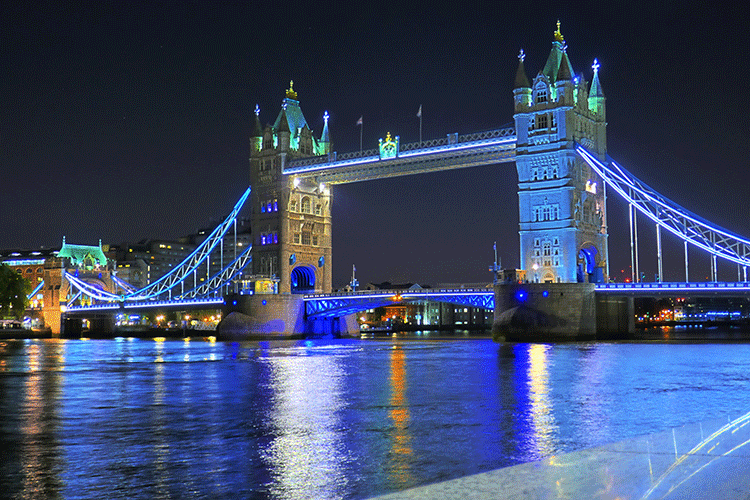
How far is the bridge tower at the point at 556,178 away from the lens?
57.7 meters

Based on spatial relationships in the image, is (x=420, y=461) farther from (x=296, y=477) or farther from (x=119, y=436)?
(x=119, y=436)

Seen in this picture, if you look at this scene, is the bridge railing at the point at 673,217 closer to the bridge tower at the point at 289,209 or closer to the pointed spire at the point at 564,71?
the pointed spire at the point at 564,71

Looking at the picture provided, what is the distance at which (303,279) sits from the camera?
7812 centimetres

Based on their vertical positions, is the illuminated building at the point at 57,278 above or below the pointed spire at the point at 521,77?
below

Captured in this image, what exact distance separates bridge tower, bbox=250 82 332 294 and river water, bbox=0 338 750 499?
44.3m

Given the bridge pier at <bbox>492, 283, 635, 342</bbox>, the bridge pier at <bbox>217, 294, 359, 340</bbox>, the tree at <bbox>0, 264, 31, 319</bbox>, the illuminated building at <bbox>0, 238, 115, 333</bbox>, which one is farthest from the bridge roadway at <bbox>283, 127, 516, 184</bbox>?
the illuminated building at <bbox>0, 238, 115, 333</bbox>

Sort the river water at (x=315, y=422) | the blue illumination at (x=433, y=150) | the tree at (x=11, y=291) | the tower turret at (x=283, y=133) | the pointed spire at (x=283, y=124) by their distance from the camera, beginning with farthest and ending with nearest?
the pointed spire at (x=283, y=124) < the tower turret at (x=283, y=133) < the tree at (x=11, y=291) < the blue illumination at (x=433, y=150) < the river water at (x=315, y=422)

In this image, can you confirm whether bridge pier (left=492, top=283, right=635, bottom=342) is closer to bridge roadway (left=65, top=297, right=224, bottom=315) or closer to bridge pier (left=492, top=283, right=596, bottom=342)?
bridge pier (left=492, top=283, right=596, bottom=342)

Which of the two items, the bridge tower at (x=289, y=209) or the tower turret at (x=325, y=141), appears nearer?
the bridge tower at (x=289, y=209)

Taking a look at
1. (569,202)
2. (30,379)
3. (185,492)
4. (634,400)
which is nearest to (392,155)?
(569,202)

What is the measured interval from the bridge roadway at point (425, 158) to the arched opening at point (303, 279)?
10565 mm

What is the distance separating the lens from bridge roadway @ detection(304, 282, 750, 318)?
168 feet

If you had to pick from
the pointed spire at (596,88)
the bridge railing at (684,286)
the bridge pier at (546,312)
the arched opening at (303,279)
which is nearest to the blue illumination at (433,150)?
the pointed spire at (596,88)

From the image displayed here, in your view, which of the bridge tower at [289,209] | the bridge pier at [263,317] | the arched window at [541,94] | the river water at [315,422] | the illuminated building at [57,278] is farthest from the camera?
the illuminated building at [57,278]
